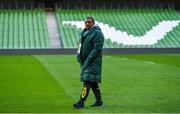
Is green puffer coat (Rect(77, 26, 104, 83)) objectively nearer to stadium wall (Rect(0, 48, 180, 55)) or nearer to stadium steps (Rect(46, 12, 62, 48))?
stadium wall (Rect(0, 48, 180, 55))

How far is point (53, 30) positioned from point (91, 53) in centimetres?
Answer: 3938

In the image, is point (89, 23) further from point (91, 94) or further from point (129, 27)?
point (129, 27)

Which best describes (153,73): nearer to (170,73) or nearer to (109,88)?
(170,73)

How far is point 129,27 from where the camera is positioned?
55.0 metres

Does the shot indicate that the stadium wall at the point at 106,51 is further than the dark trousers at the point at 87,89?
Yes

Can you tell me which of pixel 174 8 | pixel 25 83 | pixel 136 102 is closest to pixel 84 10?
pixel 174 8

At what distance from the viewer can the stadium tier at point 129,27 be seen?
5166 centimetres

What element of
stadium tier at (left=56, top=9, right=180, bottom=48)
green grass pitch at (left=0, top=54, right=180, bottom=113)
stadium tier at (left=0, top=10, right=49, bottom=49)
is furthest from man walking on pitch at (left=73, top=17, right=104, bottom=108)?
stadium tier at (left=56, top=9, right=180, bottom=48)

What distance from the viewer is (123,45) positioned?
51.2 metres

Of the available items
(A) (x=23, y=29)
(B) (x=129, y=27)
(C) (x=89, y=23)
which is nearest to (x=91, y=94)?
(C) (x=89, y=23)

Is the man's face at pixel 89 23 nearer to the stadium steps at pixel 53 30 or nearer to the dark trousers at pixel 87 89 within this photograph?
the dark trousers at pixel 87 89

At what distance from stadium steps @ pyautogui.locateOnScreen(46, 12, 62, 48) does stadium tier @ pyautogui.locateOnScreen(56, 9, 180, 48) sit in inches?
17.4

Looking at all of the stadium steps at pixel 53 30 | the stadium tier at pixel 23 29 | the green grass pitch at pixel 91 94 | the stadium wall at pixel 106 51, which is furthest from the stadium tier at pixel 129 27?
the green grass pitch at pixel 91 94

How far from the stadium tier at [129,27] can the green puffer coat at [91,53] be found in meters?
34.2
